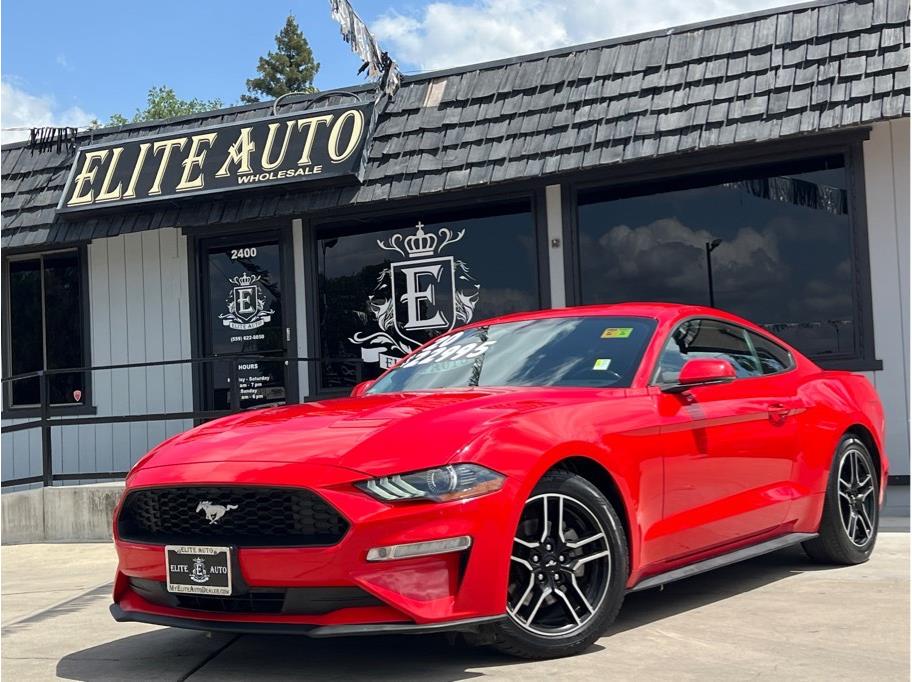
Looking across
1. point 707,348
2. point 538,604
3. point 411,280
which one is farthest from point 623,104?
point 538,604

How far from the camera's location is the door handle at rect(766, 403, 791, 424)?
5.68 metres

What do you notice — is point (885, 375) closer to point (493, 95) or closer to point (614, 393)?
point (493, 95)

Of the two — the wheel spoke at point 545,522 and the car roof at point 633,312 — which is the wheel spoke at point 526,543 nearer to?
the wheel spoke at point 545,522

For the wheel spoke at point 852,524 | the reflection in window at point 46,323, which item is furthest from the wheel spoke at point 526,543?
the reflection in window at point 46,323

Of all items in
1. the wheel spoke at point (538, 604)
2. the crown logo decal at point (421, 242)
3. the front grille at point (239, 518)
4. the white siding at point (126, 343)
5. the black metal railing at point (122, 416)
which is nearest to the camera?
the front grille at point (239, 518)

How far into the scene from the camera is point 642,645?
179 inches

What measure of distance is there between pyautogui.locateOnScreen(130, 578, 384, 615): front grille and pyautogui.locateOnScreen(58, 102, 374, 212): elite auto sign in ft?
22.1

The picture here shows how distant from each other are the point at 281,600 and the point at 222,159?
25.9ft

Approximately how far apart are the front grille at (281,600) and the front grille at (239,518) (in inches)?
6.5

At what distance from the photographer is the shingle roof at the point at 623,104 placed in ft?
29.4

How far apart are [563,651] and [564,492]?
589 millimetres

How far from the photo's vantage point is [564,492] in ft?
14.4

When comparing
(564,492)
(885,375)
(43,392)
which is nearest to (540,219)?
(885,375)

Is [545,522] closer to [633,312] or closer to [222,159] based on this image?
[633,312]
